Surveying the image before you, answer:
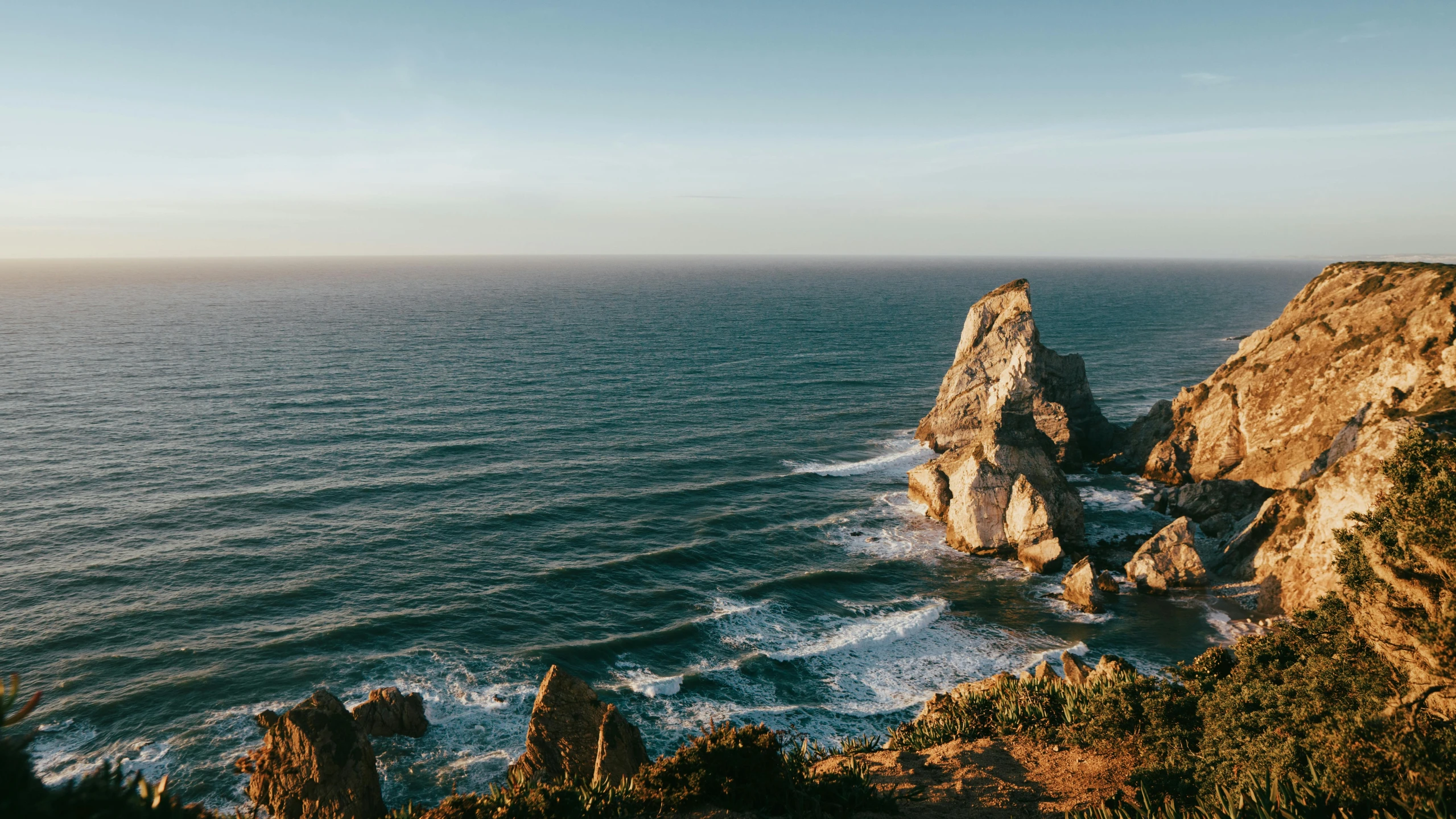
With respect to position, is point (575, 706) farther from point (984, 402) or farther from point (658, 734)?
point (984, 402)

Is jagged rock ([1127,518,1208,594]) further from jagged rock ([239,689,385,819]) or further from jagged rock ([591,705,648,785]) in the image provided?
jagged rock ([239,689,385,819])

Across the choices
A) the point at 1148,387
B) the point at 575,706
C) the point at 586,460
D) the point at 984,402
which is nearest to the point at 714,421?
the point at 586,460

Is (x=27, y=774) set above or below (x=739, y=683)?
above

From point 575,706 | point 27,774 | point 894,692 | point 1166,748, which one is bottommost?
point 894,692

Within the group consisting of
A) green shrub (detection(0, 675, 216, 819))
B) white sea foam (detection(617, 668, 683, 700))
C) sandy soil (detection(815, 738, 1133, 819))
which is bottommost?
white sea foam (detection(617, 668, 683, 700))

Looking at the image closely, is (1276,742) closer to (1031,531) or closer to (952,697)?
(952,697)

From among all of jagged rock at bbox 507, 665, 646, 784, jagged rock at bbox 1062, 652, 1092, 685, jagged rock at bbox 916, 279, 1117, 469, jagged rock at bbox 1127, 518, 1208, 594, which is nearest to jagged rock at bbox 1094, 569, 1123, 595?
jagged rock at bbox 1127, 518, 1208, 594
